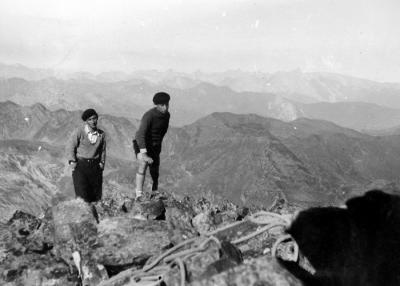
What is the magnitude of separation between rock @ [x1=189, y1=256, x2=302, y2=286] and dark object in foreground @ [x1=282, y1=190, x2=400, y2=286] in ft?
2.25

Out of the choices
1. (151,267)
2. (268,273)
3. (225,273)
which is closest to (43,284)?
(151,267)

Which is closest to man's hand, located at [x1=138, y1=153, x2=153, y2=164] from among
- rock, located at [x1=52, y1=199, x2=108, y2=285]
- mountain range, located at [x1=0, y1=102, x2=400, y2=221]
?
rock, located at [x1=52, y1=199, x2=108, y2=285]

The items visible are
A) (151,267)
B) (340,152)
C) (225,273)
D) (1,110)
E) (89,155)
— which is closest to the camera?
(225,273)

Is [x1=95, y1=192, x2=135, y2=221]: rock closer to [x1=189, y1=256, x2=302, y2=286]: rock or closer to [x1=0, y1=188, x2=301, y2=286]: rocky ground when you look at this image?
[x1=0, y1=188, x2=301, y2=286]: rocky ground

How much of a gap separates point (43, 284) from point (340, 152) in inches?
4639

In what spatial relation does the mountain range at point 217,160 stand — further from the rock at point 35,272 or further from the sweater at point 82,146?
the rock at point 35,272

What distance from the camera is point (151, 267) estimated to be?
179 inches

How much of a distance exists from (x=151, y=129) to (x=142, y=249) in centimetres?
434

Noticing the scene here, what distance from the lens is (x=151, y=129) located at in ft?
30.8

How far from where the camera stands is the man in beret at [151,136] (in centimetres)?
913

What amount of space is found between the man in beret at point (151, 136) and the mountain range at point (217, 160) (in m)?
54.9

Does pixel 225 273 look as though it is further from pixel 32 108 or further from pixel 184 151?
pixel 32 108

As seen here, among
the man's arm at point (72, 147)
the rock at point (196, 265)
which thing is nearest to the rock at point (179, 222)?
the rock at point (196, 265)

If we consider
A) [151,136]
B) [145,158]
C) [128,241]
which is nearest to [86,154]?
[145,158]
